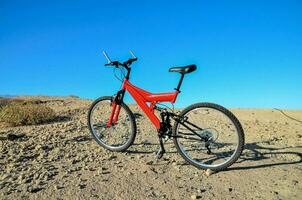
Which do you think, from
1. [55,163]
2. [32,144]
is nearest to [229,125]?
[55,163]

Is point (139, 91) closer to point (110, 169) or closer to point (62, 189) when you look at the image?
point (110, 169)

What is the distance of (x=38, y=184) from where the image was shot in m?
5.74

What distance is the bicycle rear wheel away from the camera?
7.59m

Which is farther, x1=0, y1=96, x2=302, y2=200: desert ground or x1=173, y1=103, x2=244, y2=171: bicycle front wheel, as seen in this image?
x1=173, y1=103, x2=244, y2=171: bicycle front wheel

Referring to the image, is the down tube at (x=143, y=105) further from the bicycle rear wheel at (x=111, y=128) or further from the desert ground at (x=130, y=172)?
the desert ground at (x=130, y=172)

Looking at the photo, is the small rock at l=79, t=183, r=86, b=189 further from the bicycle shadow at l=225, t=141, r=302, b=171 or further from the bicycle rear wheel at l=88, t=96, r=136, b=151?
the bicycle shadow at l=225, t=141, r=302, b=171

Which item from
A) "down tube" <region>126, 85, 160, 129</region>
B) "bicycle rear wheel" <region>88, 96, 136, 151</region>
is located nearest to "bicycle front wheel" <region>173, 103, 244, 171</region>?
"down tube" <region>126, 85, 160, 129</region>

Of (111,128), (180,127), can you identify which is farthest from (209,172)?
(111,128)

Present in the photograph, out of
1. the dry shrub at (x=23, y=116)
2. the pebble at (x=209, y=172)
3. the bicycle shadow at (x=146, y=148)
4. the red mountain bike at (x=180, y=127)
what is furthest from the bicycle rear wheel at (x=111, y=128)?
the dry shrub at (x=23, y=116)

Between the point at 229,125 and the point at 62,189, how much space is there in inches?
112

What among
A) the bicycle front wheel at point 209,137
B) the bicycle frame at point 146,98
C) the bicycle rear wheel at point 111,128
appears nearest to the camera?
the bicycle front wheel at point 209,137

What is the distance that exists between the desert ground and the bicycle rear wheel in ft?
0.66

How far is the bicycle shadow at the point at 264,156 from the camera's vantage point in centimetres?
671

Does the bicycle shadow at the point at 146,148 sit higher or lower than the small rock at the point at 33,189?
higher
